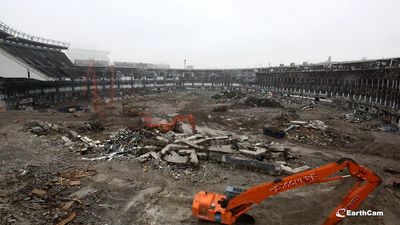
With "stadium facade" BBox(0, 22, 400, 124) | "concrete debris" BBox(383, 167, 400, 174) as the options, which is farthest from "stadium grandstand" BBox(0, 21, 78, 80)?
"concrete debris" BBox(383, 167, 400, 174)

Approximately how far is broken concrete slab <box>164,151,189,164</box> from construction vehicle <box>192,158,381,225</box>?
607 centimetres

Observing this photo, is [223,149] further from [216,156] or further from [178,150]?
[178,150]

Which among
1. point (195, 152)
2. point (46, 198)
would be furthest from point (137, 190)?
point (195, 152)

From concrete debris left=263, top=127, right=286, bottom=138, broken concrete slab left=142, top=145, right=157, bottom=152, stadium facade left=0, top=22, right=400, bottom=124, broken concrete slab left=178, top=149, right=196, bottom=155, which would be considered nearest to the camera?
broken concrete slab left=178, top=149, right=196, bottom=155

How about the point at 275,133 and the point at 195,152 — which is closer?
the point at 195,152

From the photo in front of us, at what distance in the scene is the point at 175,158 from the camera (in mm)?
16750

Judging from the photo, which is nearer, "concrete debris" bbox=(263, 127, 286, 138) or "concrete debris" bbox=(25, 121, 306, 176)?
"concrete debris" bbox=(25, 121, 306, 176)

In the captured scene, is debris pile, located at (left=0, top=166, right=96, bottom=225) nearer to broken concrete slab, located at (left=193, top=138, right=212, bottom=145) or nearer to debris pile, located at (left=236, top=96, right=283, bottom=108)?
broken concrete slab, located at (left=193, top=138, right=212, bottom=145)

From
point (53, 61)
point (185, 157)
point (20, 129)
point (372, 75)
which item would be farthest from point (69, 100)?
point (372, 75)

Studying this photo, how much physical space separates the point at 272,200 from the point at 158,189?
18.2 feet

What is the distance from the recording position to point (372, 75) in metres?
41.5

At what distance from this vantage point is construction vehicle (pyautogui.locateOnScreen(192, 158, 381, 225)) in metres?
8.53

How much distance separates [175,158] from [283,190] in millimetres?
8971

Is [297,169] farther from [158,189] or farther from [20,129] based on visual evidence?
[20,129]
